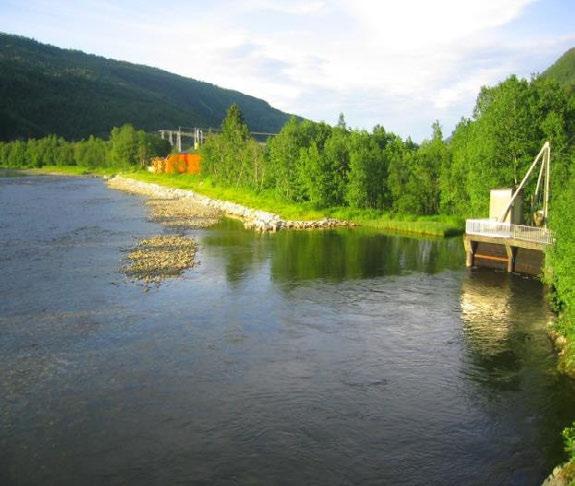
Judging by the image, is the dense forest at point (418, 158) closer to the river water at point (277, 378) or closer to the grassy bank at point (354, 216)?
the grassy bank at point (354, 216)

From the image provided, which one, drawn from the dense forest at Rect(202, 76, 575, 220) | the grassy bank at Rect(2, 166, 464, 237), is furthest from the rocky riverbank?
the grassy bank at Rect(2, 166, 464, 237)

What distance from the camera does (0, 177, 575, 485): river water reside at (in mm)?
18422

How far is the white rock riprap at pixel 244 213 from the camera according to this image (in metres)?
70.6

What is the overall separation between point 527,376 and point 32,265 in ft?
125

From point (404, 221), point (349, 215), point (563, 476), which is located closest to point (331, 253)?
point (404, 221)

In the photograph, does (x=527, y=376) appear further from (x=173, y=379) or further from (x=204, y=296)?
(x=204, y=296)

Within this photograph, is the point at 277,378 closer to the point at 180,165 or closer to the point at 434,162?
the point at 434,162

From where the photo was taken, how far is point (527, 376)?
25.1 m

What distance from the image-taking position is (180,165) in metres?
156

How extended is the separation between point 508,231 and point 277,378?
28.9 metres

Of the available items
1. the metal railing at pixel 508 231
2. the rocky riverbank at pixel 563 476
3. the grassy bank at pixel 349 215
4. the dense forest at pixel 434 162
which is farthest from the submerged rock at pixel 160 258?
the rocky riverbank at pixel 563 476

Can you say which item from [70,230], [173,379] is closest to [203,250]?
[70,230]

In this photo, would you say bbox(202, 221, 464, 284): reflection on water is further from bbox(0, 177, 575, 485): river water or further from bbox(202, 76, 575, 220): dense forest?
bbox(202, 76, 575, 220): dense forest

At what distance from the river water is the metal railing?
3.45m
